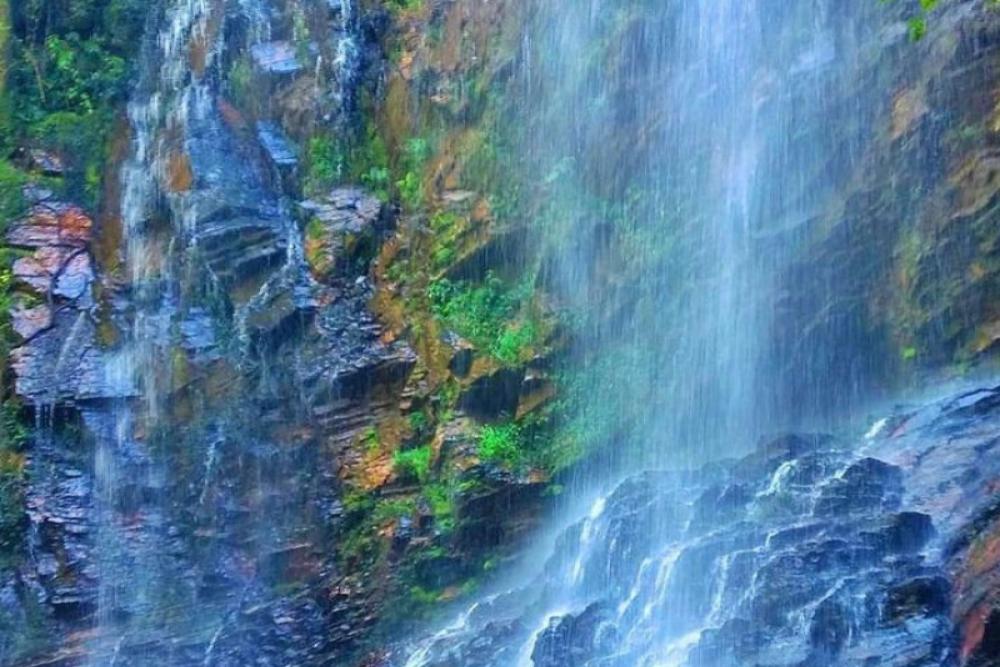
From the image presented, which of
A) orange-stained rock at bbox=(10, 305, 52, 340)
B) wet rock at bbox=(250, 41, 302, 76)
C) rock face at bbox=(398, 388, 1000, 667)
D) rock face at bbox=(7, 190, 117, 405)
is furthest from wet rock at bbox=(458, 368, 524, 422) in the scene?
wet rock at bbox=(250, 41, 302, 76)

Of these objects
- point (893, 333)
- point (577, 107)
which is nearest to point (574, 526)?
point (893, 333)

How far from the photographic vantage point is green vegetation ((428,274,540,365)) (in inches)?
583

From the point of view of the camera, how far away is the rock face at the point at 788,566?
9.39m

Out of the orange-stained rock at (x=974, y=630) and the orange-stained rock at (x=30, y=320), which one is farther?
the orange-stained rock at (x=30, y=320)

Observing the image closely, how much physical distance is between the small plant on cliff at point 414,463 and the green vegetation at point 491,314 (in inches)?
62.0

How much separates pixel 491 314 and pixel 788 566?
6006 mm

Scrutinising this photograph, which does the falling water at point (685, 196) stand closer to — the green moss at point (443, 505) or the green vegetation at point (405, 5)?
the green moss at point (443, 505)

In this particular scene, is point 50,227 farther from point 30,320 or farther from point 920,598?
point 920,598

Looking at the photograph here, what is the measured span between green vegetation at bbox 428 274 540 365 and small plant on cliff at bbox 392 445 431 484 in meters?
1.57

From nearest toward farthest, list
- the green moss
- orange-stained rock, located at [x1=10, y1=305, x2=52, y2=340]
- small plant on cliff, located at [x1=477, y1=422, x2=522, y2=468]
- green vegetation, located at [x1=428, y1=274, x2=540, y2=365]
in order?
1. the green moss
2. small plant on cliff, located at [x1=477, y1=422, x2=522, y2=468]
3. green vegetation, located at [x1=428, y1=274, x2=540, y2=365]
4. orange-stained rock, located at [x1=10, y1=305, x2=52, y2=340]

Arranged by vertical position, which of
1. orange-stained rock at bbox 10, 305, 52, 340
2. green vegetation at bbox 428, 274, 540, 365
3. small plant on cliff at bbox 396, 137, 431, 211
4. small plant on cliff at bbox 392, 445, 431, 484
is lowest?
small plant on cliff at bbox 392, 445, 431, 484

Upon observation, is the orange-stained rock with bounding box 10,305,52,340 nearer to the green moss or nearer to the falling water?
the green moss

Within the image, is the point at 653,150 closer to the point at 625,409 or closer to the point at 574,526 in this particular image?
the point at 625,409

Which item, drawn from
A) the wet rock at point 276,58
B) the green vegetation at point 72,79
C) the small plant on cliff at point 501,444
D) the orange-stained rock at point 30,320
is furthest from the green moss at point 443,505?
the wet rock at point 276,58
